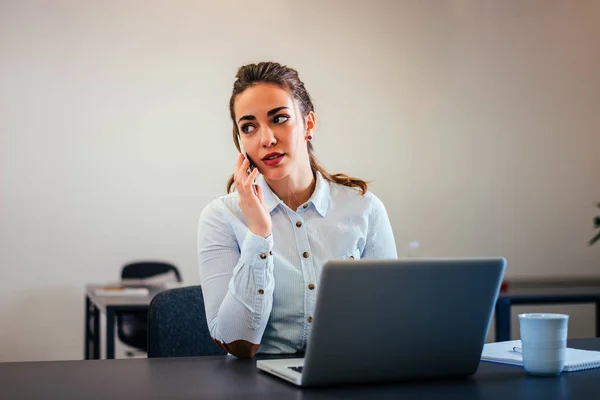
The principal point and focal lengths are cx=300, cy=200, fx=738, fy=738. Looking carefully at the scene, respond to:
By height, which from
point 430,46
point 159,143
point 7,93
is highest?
point 430,46

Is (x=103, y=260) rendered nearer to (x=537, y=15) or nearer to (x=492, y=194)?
(x=492, y=194)

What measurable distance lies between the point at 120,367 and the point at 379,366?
46 cm

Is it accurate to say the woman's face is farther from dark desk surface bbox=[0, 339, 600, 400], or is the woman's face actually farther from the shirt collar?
dark desk surface bbox=[0, 339, 600, 400]

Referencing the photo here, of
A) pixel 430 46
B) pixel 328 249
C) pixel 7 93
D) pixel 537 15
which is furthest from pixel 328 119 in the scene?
pixel 328 249

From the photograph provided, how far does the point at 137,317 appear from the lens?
4.16 metres

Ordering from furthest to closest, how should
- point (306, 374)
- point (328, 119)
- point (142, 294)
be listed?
point (328, 119), point (142, 294), point (306, 374)

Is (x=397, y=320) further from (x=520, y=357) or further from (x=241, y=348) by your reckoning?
(x=241, y=348)

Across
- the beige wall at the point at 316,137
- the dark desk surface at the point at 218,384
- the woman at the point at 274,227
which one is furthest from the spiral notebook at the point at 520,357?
the beige wall at the point at 316,137

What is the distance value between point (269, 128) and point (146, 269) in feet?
10.3

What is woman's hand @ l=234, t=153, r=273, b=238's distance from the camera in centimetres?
156

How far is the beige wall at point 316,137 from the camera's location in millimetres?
4828

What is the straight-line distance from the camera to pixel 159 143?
5027mm

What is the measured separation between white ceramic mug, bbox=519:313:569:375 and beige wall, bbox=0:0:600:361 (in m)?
3.98

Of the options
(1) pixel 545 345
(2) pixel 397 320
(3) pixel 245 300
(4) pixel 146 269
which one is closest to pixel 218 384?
(2) pixel 397 320
